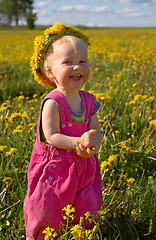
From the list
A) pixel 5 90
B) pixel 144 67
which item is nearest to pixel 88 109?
pixel 5 90

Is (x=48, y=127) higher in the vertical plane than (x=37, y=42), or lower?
lower

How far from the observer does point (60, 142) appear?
1312 millimetres

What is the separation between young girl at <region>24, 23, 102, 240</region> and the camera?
4.35 ft

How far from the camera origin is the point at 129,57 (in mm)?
6547

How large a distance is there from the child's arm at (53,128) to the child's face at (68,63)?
13 cm

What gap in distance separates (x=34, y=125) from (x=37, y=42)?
108cm

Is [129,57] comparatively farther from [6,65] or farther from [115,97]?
[115,97]

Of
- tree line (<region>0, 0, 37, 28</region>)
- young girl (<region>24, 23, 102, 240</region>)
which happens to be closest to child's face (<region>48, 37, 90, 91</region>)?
young girl (<region>24, 23, 102, 240</region>)

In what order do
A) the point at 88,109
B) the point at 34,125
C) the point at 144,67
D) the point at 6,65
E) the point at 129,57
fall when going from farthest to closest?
the point at 129,57 → the point at 6,65 → the point at 144,67 → the point at 34,125 → the point at 88,109

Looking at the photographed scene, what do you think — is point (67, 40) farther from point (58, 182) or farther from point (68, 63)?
point (58, 182)

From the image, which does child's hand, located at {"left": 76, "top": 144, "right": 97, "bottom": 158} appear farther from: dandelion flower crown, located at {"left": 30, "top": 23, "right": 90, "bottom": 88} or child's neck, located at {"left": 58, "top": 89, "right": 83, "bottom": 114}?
dandelion flower crown, located at {"left": 30, "top": 23, "right": 90, "bottom": 88}

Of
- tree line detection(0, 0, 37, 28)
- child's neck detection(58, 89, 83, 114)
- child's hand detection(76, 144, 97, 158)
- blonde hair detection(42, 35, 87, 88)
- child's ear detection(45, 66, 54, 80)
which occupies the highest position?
tree line detection(0, 0, 37, 28)

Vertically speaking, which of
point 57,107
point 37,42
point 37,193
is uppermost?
point 37,42

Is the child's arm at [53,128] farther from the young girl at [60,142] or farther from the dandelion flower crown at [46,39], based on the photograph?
the dandelion flower crown at [46,39]
